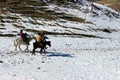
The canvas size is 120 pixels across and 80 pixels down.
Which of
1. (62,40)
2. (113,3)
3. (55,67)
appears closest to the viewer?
(55,67)

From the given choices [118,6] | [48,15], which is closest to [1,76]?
[48,15]

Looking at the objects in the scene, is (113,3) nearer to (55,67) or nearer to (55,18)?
(55,18)

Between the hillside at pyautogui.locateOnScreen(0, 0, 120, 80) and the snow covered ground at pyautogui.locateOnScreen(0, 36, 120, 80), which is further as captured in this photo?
the hillside at pyautogui.locateOnScreen(0, 0, 120, 80)

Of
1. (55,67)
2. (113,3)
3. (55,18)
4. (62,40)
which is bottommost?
(113,3)

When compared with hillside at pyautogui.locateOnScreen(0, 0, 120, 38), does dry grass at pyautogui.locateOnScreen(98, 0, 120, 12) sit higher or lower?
lower

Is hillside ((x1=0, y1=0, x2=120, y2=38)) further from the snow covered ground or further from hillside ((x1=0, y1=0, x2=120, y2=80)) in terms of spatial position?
the snow covered ground

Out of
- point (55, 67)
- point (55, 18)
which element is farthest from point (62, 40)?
point (55, 18)

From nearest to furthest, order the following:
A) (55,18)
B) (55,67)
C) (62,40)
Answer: (55,67)
(62,40)
(55,18)

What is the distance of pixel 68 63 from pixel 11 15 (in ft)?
187

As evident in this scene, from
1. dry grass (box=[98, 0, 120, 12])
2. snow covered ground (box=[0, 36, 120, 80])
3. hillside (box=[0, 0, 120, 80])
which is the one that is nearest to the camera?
snow covered ground (box=[0, 36, 120, 80])

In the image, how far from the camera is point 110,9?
11119 centimetres

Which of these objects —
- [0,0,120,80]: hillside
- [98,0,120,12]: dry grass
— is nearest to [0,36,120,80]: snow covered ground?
[0,0,120,80]: hillside

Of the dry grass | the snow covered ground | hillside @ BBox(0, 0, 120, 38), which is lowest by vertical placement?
the dry grass

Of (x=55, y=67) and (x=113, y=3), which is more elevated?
(x=55, y=67)
